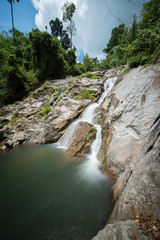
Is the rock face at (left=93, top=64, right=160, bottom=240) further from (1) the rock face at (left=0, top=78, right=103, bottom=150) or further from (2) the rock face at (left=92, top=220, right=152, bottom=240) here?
(1) the rock face at (left=0, top=78, right=103, bottom=150)

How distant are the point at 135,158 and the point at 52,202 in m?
3.11

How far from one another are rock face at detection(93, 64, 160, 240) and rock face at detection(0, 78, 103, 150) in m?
4.55

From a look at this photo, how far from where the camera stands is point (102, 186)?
3518mm

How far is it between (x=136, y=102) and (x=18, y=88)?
16.4m

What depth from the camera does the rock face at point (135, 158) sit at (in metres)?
1.38

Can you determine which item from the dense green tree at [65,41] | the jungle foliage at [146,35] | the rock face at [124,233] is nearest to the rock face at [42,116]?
the jungle foliage at [146,35]

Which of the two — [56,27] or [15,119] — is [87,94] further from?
[56,27]

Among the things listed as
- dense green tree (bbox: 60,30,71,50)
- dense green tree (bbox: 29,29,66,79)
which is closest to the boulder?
dense green tree (bbox: 29,29,66,79)

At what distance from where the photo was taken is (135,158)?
259cm

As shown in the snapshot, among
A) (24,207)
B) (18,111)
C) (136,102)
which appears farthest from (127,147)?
(18,111)

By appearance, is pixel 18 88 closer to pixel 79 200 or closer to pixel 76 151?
pixel 76 151

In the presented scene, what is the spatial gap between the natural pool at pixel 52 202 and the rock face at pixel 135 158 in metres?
0.65

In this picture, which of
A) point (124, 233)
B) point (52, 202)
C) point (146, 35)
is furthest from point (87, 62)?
point (124, 233)

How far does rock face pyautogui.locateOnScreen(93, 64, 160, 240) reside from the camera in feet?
4.53
